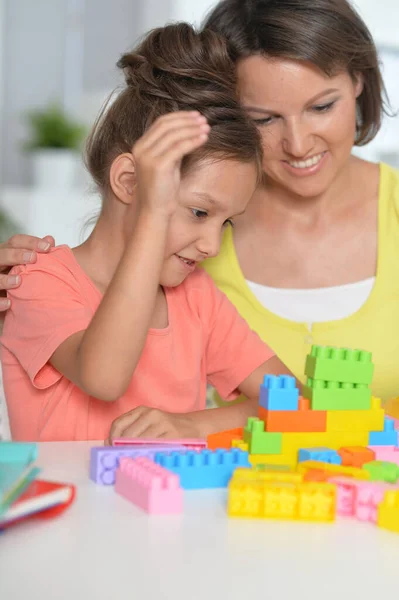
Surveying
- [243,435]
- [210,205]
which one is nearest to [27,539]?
[243,435]

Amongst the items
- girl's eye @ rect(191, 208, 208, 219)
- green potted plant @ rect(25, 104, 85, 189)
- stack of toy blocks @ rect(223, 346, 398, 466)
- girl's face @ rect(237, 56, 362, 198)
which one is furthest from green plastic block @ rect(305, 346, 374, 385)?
green potted plant @ rect(25, 104, 85, 189)

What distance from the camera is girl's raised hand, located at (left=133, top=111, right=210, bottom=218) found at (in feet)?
3.44

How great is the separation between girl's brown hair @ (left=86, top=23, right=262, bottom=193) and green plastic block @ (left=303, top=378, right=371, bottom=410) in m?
0.40

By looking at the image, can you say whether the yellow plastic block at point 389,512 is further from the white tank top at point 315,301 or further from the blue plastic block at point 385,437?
the white tank top at point 315,301

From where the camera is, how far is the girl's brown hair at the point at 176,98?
4.06 ft

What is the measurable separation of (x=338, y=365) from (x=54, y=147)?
317 cm

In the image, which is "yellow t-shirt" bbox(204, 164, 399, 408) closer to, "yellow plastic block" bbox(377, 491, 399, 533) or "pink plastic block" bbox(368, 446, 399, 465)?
"pink plastic block" bbox(368, 446, 399, 465)

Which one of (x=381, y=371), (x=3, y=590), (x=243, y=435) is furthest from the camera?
(x=381, y=371)

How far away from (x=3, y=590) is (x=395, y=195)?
4.74ft

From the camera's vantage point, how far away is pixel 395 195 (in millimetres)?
1840

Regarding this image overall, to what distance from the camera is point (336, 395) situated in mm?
979

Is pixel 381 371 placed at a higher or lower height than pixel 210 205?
lower

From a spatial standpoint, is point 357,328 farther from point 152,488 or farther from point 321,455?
point 152,488

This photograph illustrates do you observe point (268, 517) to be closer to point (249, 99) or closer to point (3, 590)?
point (3, 590)
